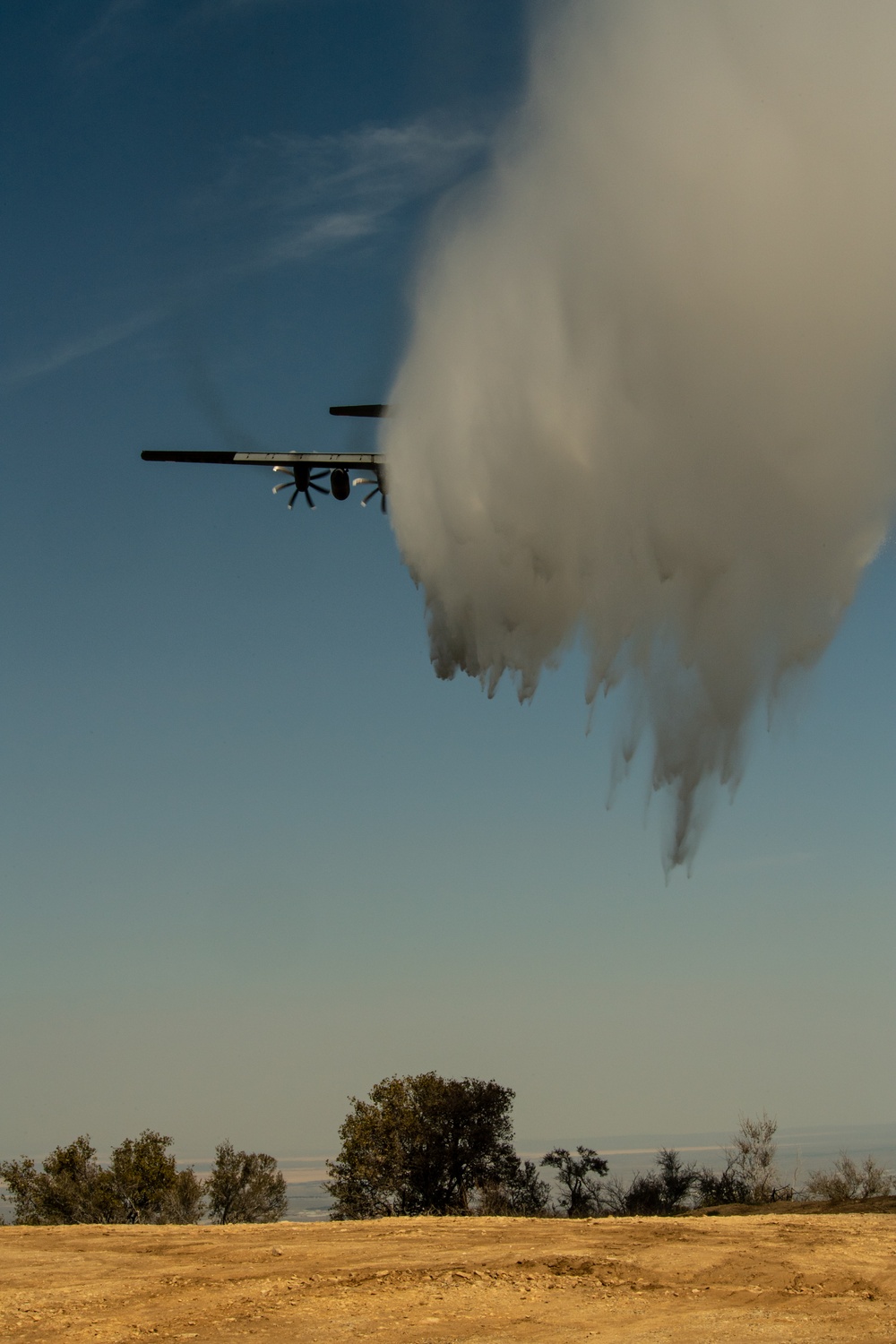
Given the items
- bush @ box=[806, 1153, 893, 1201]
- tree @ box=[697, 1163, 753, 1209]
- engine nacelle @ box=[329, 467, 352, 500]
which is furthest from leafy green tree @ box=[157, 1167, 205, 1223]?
engine nacelle @ box=[329, 467, 352, 500]

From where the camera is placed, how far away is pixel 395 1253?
30375 mm

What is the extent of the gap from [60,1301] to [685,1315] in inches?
531

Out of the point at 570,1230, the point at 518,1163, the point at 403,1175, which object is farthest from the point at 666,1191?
the point at 570,1230

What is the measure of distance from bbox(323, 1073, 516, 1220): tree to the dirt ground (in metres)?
24.7

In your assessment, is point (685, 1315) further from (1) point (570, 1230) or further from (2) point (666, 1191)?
(2) point (666, 1191)

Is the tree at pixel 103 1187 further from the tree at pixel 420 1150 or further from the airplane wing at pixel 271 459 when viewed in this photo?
the airplane wing at pixel 271 459

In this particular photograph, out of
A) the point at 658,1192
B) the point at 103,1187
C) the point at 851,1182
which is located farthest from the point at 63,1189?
the point at 851,1182

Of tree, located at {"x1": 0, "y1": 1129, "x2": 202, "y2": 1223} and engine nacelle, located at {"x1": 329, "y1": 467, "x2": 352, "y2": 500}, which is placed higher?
engine nacelle, located at {"x1": 329, "y1": 467, "x2": 352, "y2": 500}

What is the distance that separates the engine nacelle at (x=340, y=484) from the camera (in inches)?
1770

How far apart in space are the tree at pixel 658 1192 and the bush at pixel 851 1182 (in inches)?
244

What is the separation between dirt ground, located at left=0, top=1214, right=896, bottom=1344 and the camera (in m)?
22.9

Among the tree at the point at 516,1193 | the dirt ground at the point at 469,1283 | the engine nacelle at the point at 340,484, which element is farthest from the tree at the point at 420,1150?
the engine nacelle at the point at 340,484

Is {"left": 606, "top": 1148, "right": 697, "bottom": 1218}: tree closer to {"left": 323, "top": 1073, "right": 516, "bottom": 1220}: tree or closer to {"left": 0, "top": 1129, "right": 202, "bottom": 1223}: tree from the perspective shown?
{"left": 323, "top": 1073, "right": 516, "bottom": 1220}: tree

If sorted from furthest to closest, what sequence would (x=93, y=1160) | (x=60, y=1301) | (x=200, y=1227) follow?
1. (x=93, y=1160)
2. (x=200, y=1227)
3. (x=60, y=1301)
